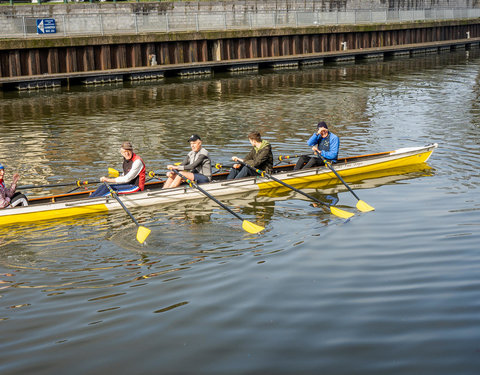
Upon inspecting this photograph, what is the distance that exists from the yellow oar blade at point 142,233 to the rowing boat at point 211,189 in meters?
2.22

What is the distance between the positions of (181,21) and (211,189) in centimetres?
2502

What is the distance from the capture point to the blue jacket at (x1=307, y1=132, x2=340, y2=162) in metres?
15.9

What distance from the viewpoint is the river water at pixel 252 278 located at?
6.97 meters

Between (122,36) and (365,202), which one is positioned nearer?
(365,202)

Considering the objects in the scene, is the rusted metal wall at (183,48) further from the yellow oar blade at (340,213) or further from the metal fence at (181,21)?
the yellow oar blade at (340,213)

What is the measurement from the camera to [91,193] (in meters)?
13.7

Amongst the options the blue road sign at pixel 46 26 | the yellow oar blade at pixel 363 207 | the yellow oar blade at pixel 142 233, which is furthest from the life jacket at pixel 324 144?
the blue road sign at pixel 46 26

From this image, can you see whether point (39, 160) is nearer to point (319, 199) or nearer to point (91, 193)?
point (91, 193)

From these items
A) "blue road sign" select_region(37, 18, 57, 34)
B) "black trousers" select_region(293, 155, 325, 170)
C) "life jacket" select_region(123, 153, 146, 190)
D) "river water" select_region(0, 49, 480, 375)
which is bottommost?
"river water" select_region(0, 49, 480, 375)

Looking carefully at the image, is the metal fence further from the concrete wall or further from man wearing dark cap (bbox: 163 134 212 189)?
man wearing dark cap (bbox: 163 134 212 189)

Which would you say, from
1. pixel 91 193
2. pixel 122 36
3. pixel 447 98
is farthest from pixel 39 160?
pixel 447 98

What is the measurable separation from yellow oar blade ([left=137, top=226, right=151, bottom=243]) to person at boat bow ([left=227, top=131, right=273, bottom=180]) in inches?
170

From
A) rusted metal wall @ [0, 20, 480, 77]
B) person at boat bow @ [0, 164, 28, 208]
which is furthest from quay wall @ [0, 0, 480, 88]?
person at boat bow @ [0, 164, 28, 208]

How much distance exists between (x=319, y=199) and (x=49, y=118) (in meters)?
15.4
